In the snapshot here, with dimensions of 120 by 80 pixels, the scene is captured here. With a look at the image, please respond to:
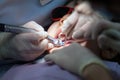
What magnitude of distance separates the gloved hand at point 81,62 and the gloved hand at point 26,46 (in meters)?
0.07

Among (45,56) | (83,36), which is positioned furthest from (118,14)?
(45,56)

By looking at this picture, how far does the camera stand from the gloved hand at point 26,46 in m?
0.51

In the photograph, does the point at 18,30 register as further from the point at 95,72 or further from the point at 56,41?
the point at 95,72

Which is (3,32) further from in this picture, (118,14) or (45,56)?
(118,14)

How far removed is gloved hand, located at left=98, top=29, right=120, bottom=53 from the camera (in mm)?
323

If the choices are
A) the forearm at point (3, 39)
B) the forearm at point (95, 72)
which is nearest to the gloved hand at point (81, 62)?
the forearm at point (95, 72)

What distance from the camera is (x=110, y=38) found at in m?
0.33

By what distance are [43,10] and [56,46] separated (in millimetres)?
100

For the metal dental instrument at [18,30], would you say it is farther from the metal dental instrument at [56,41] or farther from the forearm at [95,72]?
the forearm at [95,72]

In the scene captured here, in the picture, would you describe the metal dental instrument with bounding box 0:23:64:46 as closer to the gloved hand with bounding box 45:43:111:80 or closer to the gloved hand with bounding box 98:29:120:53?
the gloved hand with bounding box 45:43:111:80

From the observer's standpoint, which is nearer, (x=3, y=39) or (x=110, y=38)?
(x=110, y=38)

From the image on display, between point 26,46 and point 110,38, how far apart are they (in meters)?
0.23

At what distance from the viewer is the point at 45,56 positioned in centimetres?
50

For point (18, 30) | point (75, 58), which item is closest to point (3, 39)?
point (18, 30)
